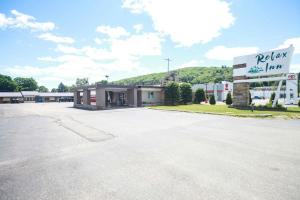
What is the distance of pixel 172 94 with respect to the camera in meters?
39.4

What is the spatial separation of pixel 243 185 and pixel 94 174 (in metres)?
3.91

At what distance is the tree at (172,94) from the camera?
129 ft

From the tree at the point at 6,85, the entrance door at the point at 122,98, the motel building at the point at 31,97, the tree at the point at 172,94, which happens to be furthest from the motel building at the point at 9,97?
the tree at the point at 172,94

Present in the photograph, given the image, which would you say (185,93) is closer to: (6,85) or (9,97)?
(9,97)

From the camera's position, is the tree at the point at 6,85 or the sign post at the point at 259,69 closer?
the sign post at the point at 259,69

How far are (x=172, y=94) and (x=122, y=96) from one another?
1117 centimetres

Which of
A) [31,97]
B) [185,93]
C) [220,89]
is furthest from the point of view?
[31,97]

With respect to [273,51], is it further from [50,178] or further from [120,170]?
[50,178]

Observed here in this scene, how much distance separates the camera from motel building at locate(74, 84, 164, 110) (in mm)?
34250

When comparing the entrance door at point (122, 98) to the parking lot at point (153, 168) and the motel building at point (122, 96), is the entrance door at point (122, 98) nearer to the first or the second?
the motel building at point (122, 96)

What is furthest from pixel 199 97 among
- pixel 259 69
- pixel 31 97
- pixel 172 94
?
pixel 31 97

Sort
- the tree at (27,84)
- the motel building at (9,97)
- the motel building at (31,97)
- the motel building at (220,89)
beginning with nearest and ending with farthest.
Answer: the motel building at (220,89)
the motel building at (9,97)
the motel building at (31,97)
the tree at (27,84)

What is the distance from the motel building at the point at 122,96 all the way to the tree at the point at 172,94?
81.3 inches

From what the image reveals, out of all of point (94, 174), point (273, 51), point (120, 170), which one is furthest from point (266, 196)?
point (273, 51)
